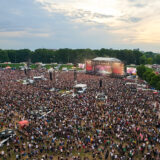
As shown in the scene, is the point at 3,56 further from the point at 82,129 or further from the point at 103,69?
the point at 82,129

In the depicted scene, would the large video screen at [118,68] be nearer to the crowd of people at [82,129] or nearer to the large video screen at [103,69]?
the large video screen at [103,69]

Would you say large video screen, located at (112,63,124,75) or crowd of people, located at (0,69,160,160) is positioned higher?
large video screen, located at (112,63,124,75)

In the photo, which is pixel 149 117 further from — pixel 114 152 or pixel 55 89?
pixel 55 89

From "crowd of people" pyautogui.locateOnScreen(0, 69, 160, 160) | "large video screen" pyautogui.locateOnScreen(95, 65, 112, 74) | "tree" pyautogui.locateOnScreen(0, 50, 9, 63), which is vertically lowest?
"crowd of people" pyautogui.locateOnScreen(0, 69, 160, 160)

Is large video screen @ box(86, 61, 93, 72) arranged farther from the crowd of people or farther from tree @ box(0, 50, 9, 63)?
tree @ box(0, 50, 9, 63)

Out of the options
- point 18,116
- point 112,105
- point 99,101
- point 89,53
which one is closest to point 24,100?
point 18,116

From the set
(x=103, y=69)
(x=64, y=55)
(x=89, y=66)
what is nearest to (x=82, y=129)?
(x=103, y=69)

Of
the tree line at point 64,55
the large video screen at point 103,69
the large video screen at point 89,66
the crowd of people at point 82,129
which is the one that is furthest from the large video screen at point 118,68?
the tree line at point 64,55

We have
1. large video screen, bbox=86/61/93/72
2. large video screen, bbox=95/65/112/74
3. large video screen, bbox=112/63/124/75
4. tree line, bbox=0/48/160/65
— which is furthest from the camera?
tree line, bbox=0/48/160/65

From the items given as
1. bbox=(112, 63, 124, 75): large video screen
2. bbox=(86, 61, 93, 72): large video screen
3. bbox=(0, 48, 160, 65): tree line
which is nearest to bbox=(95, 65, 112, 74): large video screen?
bbox=(112, 63, 124, 75): large video screen
